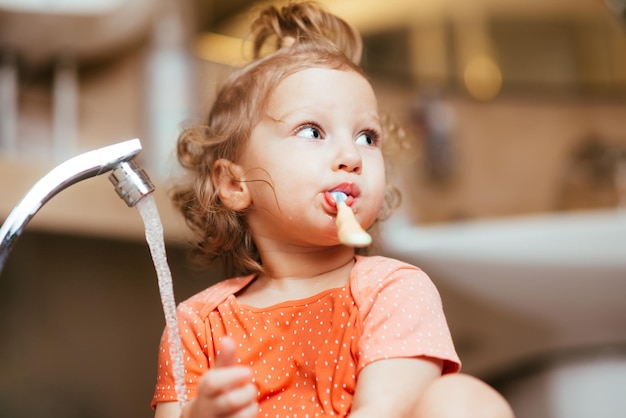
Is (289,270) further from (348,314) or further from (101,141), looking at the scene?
(101,141)

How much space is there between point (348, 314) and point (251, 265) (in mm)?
123

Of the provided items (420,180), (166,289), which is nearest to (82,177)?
(166,289)

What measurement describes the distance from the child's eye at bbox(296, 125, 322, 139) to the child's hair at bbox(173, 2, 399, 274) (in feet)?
0.16

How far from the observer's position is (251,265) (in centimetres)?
72

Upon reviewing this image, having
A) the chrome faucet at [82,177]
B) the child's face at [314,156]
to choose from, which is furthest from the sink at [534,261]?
the chrome faucet at [82,177]

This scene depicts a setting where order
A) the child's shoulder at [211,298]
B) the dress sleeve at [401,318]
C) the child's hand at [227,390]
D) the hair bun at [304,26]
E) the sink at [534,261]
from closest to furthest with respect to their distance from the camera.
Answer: the child's hand at [227,390], the dress sleeve at [401,318], the child's shoulder at [211,298], the hair bun at [304,26], the sink at [534,261]

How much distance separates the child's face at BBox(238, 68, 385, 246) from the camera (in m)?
0.65

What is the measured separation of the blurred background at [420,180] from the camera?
1425mm

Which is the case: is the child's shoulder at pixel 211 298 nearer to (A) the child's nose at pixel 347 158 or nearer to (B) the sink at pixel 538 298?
(A) the child's nose at pixel 347 158

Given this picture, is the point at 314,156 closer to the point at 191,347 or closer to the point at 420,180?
the point at 191,347

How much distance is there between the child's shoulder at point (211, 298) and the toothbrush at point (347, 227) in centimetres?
14

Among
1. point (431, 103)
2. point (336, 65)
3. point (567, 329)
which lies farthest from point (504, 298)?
point (336, 65)

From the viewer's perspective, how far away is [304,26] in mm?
813

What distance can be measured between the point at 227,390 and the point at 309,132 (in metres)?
0.26
